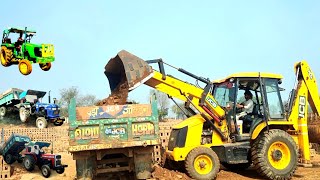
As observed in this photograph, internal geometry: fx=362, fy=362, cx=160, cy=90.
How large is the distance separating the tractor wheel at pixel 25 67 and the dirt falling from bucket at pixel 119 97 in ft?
19.5

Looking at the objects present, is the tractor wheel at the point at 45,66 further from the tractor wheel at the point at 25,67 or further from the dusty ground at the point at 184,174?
the dusty ground at the point at 184,174

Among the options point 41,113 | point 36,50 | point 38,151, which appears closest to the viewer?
point 38,151

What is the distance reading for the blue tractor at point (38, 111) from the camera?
2245cm

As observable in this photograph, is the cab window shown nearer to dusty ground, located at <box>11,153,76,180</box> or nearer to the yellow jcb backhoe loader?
the yellow jcb backhoe loader

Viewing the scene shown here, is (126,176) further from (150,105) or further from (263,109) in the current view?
(263,109)

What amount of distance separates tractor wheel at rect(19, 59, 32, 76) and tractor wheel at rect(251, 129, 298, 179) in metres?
8.70

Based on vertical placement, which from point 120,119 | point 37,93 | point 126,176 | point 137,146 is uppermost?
point 37,93

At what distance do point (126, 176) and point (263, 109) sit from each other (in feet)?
Answer: 12.6

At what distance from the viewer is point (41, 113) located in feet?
74.1

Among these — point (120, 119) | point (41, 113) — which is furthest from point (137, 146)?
point (41, 113)

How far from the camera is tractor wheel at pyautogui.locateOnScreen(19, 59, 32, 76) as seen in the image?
528 inches

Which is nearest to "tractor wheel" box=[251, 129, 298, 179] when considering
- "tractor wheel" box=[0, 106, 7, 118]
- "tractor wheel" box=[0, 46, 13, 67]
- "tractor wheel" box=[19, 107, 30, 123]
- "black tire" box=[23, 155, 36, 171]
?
"black tire" box=[23, 155, 36, 171]

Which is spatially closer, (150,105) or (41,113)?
(150,105)

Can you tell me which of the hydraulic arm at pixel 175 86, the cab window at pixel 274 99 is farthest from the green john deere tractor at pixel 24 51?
the cab window at pixel 274 99
